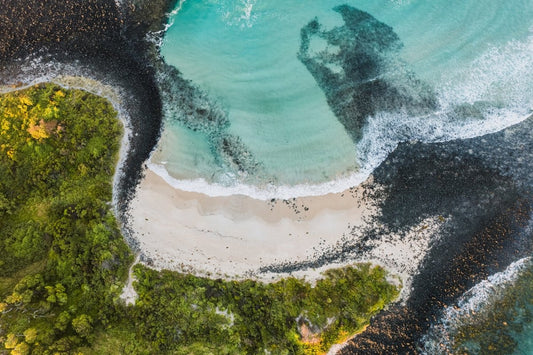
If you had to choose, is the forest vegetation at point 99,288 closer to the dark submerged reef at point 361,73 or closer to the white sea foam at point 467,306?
the white sea foam at point 467,306

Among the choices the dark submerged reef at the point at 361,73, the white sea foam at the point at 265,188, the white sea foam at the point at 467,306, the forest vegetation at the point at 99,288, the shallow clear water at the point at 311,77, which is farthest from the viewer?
the dark submerged reef at the point at 361,73

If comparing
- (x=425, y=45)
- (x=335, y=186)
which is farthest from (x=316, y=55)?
(x=335, y=186)

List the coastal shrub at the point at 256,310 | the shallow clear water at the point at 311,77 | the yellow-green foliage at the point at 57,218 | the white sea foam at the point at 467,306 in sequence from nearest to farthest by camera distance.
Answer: the yellow-green foliage at the point at 57,218 → the coastal shrub at the point at 256,310 → the white sea foam at the point at 467,306 → the shallow clear water at the point at 311,77

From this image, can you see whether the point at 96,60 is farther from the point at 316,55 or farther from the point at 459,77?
the point at 459,77

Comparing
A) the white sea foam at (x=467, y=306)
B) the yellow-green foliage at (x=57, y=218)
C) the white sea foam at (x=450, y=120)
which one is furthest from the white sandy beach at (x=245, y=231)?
the white sea foam at (x=467, y=306)

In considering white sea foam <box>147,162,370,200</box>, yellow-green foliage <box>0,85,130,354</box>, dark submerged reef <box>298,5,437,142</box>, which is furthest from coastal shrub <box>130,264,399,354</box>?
dark submerged reef <box>298,5,437,142</box>
